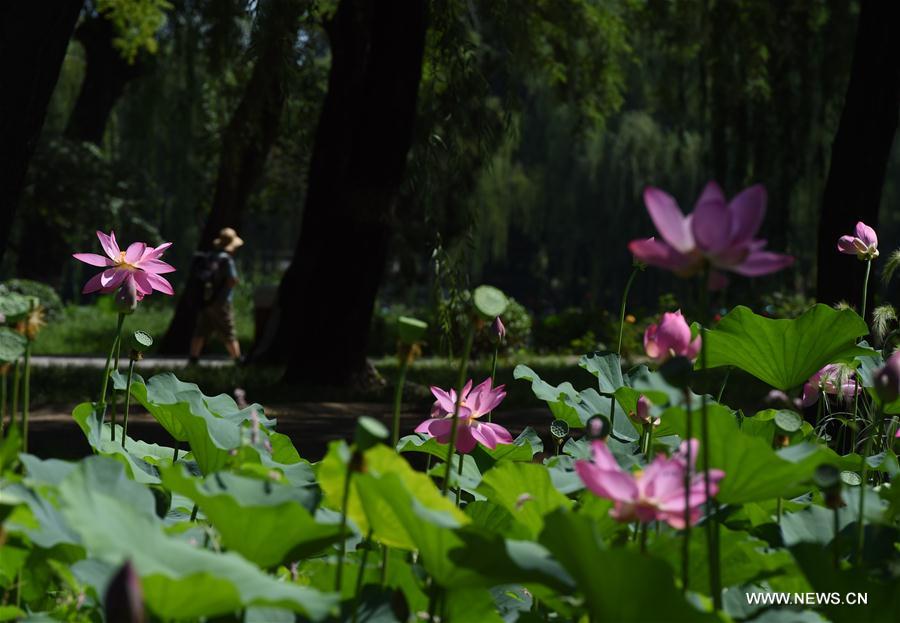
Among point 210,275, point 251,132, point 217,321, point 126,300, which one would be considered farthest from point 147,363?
point 126,300

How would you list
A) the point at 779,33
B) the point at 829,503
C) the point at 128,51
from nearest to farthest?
the point at 829,503 < the point at 779,33 < the point at 128,51

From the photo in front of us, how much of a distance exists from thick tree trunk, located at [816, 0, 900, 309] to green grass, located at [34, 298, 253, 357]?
39.1ft

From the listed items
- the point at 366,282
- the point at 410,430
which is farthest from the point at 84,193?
the point at 410,430

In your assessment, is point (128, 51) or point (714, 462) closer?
point (714, 462)

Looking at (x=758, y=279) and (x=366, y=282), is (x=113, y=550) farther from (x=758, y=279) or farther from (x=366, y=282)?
(x=758, y=279)

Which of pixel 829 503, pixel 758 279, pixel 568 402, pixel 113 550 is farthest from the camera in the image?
pixel 758 279

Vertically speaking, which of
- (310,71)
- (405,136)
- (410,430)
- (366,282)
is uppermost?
Result: (310,71)

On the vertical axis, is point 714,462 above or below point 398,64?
below

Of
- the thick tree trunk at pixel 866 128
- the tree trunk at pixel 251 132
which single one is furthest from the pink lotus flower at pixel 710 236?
the tree trunk at pixel 251 132

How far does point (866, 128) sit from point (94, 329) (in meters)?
15.2

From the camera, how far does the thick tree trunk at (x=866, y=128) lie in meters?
5.43

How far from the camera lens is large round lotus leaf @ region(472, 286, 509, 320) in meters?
1.21

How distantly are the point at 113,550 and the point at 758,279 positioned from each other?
15905 millimetres

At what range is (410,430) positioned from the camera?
21.5 feet
